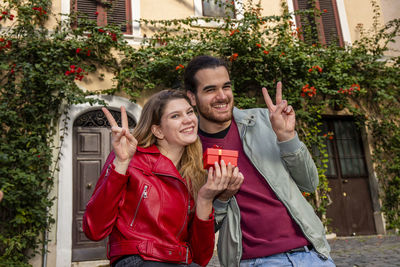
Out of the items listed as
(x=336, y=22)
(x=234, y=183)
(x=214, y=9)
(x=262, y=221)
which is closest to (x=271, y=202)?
(x=262, y=221)

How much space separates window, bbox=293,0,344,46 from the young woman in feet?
24.3

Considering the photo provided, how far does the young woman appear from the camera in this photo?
58.4 inches

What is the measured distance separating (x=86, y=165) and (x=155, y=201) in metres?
5.25

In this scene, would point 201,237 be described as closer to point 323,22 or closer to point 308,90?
point 308,90

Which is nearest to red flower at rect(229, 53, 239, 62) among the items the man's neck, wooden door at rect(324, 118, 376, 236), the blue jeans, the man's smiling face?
wooden door at rect(324, 118, 376, 236)

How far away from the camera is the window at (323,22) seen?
852cm

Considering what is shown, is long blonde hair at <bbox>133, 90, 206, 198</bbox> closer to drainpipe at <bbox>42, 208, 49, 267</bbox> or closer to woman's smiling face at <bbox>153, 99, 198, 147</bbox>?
woman's smiling face at <bbox>153, 99, 198, 147</bbox>

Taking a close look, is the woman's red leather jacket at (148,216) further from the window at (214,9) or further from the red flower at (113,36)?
the window at (214,9)

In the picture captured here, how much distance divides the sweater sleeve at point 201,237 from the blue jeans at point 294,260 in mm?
241

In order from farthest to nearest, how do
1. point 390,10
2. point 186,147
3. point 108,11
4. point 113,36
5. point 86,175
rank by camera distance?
point 390,10 → point 108,11 → point 113,36 → point 86,175 → point 186,147

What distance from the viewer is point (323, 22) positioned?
8852 millimetres

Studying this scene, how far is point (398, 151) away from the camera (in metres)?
8.05

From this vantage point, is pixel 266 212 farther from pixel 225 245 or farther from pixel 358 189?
pixel 358 189

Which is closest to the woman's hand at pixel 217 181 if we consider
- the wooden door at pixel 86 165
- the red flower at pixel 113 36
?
the wooden door at pixel 86 165
